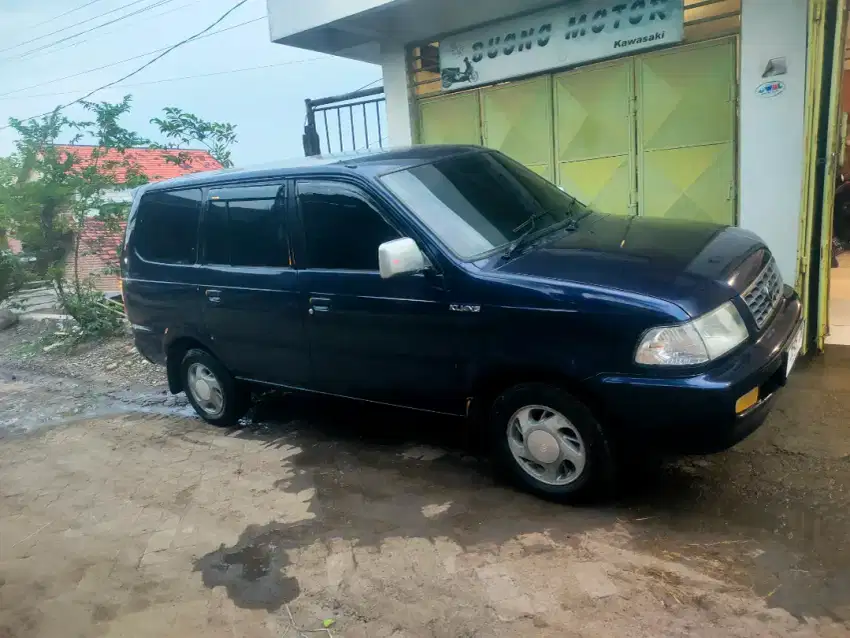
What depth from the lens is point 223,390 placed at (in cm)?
518

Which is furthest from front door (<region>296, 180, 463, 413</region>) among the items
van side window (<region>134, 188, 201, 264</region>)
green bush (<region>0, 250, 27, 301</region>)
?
green bush (<region>0, 250, 27, 301</region>)

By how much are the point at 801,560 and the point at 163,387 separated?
6030mm

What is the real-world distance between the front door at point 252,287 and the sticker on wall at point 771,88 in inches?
164

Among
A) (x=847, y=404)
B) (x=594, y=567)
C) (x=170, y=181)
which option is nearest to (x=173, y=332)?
(x=170, y=181)

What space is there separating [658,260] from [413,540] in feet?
6.17

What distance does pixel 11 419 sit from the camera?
250 inches

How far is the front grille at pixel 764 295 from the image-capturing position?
130 inches

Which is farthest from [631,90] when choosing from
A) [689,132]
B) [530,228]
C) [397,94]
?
[530,228]

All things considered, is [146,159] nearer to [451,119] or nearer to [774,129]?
[451,119]

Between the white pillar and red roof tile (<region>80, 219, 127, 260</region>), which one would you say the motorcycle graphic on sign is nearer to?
the white pillar

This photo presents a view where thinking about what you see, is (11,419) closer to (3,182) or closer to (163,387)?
(163,387)

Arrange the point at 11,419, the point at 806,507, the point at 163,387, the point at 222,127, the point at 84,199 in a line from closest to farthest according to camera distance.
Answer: the point at 806,507, the point at 11,419, the point at 163,387, the point at 84,199, the point at 222,127

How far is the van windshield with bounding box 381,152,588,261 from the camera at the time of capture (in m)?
3.71

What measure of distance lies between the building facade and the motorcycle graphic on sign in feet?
0.05
